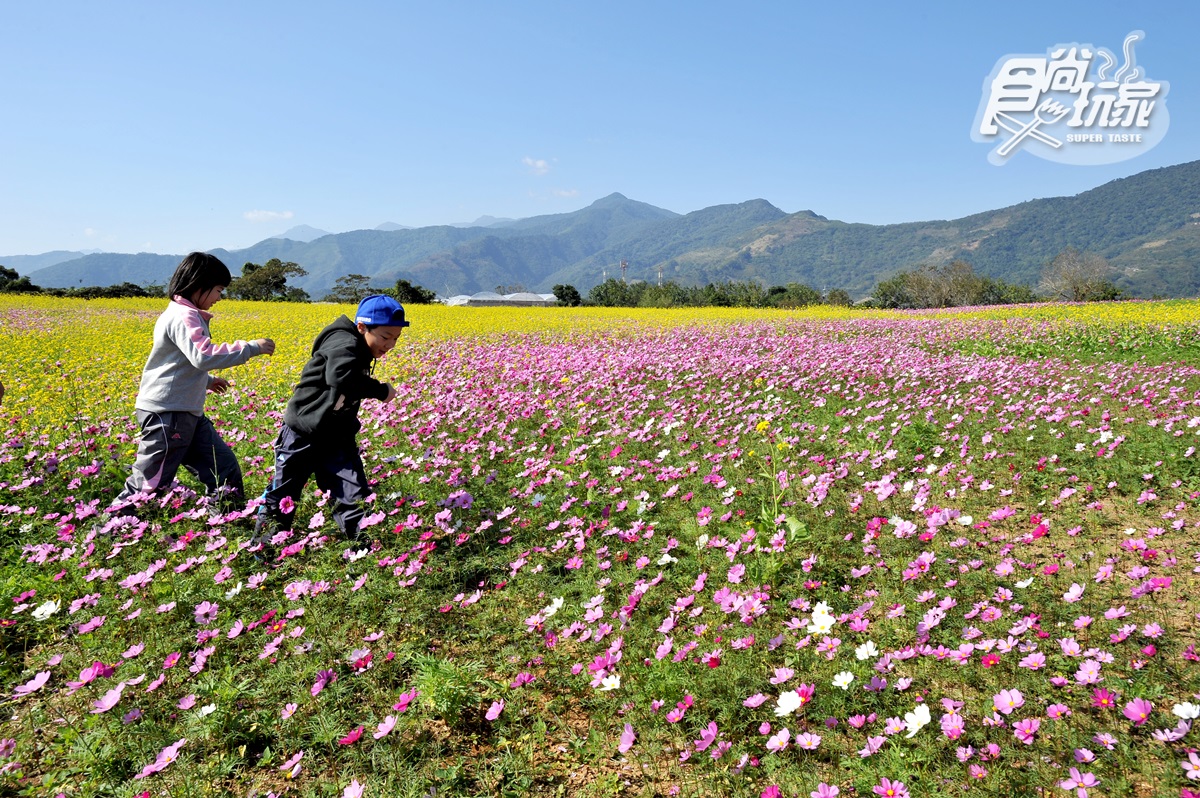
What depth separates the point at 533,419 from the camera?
6547mm

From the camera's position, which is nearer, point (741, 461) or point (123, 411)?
point (741, 461)

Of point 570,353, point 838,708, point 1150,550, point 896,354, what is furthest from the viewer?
point 570,353

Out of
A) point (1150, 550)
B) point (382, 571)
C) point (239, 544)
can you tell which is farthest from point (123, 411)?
point (1150, 550)

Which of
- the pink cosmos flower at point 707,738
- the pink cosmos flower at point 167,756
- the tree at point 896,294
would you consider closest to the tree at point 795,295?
the tree at point 896,294

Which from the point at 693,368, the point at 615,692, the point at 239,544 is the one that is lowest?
the point at 615,692

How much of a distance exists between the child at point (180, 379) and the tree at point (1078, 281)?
5827cm

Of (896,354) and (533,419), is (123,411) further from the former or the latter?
(896,354)

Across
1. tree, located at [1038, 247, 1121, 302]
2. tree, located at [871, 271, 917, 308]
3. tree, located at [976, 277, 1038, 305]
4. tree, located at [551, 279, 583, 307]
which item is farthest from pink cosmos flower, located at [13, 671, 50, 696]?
tree, located at [871, 271, 917, 308]

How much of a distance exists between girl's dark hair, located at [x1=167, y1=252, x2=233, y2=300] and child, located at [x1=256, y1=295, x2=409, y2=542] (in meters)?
0.76

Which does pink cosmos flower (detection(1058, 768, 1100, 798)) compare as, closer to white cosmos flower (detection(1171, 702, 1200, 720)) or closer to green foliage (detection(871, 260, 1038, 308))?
white cosmos flower (detection(1171, 702, 1200, 720))

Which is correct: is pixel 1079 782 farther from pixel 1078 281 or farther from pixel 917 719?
pixel 1078 281

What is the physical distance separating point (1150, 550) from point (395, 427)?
18.7 feet

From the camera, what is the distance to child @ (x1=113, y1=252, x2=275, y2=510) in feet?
11.6

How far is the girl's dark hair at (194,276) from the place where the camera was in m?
3.65
